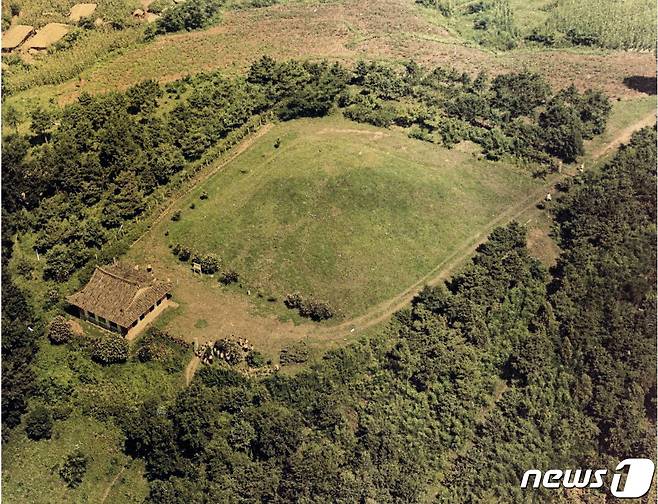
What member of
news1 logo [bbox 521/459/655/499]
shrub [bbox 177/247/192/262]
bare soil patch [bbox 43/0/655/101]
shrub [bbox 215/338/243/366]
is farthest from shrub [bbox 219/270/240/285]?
bare soil patch [bbox 43/0/655/101]

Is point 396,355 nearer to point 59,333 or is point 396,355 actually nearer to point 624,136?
point 59,333

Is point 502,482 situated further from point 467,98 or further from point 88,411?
point 467,98

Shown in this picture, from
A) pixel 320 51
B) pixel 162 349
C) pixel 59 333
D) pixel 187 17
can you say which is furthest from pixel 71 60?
pixel 162 349

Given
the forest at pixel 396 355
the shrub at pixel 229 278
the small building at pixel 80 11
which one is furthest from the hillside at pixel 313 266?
the small building at pixel 80 11

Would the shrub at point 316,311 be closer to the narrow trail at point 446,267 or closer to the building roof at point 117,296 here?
the narrow trail at point 446,267

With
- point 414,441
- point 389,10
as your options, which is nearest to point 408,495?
point 414,441
